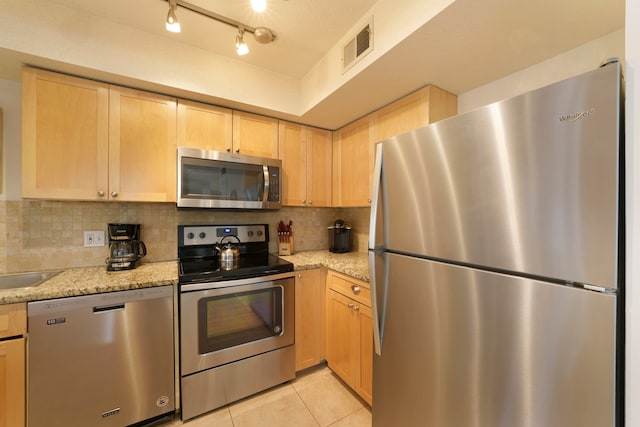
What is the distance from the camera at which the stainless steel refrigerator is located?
609mm

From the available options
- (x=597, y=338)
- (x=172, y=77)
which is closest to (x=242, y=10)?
(x=172, y=77)

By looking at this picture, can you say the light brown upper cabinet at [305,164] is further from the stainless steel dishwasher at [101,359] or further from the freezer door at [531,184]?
the freezer door at [531,184]

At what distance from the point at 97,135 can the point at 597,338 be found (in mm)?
2509

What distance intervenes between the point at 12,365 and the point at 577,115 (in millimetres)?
2469

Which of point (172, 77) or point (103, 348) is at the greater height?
point (172, 77)

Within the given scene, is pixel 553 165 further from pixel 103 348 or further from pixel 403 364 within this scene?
pixel 103 348

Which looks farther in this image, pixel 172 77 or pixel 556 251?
pixel 172 77

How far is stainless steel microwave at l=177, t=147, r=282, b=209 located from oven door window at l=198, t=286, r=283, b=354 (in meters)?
0.68

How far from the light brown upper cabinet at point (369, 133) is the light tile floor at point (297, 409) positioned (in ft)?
4.85

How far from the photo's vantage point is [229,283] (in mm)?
1657

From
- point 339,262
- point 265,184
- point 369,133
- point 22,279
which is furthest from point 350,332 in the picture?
point 22,279

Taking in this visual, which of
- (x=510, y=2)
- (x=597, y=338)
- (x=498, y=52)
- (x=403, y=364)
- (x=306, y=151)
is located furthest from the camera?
(x=306, y=151)

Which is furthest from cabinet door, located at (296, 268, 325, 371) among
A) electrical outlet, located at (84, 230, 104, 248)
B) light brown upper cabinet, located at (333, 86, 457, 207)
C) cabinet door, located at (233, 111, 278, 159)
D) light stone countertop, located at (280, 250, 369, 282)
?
electrical outlet, located at (84, 230, 104, 248)

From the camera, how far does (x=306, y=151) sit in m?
2.42
